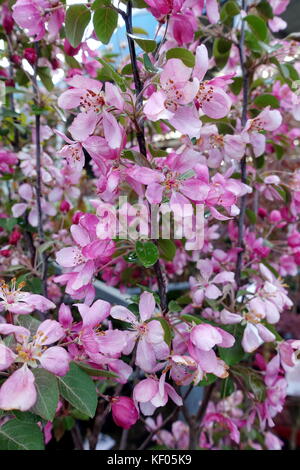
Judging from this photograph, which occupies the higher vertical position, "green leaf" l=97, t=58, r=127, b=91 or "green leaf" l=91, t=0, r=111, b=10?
"green leaf" l=91, t=0, r=111, b=10

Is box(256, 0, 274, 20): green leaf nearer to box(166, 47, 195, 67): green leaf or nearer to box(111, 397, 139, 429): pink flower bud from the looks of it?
box(166, 47, 195, 67): green leaf

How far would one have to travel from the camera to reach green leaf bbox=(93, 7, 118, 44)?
24.0 inches

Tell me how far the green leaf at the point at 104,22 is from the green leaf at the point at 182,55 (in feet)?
0.46

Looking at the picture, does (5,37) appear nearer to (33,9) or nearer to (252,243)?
(33,9)

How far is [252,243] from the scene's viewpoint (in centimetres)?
100

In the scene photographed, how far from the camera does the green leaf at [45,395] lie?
47 centimetres

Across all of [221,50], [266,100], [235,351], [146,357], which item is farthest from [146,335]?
[221,50]

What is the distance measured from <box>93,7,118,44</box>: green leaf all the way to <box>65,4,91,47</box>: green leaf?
0.06 feet

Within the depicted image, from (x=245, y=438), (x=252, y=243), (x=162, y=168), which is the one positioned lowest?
(x=245, y=438)

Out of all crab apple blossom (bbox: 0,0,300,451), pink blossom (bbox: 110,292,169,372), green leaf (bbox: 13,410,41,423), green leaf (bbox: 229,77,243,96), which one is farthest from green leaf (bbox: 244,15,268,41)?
green leaf (bbox: 13,410,41,423)

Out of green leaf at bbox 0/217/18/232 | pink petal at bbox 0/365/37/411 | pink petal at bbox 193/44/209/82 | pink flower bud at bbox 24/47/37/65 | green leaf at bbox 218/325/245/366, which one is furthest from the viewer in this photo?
green leaf at bbox 0/217/18/232
